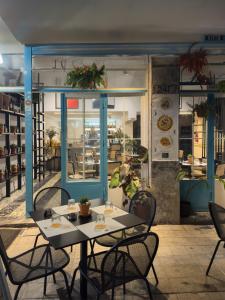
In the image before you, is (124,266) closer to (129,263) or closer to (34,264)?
(129,263)

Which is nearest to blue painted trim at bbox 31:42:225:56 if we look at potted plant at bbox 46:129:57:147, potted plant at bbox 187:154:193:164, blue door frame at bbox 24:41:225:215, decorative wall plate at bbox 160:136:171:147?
blue door frame at bbox 24:41:225:215

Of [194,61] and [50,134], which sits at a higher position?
[194,61]

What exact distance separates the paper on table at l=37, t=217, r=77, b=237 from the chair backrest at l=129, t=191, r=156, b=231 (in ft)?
2.83

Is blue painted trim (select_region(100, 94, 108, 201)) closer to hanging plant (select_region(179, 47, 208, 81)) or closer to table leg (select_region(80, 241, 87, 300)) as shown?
hanging plant (select_region(179, 47, 208, 81))

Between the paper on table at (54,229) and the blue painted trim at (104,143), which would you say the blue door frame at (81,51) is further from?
the paper on table at (54,229)

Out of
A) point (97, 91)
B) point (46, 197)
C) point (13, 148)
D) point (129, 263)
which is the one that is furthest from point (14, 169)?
point (129, 263)

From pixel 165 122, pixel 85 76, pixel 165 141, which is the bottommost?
pixel 165 141

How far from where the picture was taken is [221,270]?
2996mm

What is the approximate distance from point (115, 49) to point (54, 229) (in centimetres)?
318

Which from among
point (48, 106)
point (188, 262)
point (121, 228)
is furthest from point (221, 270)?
point (48, 106)

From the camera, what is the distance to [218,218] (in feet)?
9.28

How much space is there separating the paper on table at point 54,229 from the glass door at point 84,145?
2591 mm

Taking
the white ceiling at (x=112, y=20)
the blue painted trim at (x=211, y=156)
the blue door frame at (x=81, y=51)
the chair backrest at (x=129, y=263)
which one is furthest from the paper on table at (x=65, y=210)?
the blue painted trim at (x=211, y=156)

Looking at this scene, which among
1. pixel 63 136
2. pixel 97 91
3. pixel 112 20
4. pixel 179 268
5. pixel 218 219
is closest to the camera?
pixel 218 219
